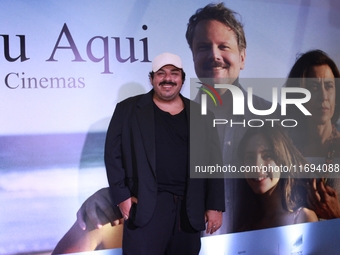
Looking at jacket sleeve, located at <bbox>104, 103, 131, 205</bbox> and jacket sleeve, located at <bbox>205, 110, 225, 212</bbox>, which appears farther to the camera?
jacket sleeve, located at <bbox>205, 110, 225, 212</bbox>

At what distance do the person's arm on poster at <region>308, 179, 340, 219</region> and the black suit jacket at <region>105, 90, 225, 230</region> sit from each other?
1.27 meters

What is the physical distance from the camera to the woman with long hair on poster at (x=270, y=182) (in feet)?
10.8

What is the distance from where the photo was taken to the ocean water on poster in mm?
2617

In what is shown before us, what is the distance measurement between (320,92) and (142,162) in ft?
6.25

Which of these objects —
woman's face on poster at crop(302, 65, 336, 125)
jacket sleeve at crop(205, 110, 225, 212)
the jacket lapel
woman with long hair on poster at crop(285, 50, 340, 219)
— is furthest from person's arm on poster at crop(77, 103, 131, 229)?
woman's face on poster at crop(302, 65, 336, 125)

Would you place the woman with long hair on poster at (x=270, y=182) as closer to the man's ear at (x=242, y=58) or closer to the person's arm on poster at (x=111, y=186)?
the man's ear at (x=242, y=58)

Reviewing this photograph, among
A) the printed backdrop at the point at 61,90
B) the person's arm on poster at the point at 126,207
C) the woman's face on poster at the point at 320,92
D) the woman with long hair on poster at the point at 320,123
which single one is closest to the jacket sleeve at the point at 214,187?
the person's arm on poster at the point at 126,207

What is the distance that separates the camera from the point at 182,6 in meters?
3.08

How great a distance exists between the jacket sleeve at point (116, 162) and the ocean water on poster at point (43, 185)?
0.26 metres

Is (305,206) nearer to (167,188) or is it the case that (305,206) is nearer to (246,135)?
(246,135)

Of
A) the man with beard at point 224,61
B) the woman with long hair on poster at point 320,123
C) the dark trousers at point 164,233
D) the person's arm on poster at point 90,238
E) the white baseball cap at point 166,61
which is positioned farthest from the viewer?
the woman with long hair on poster at point 320,123

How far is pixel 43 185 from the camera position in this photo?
268 cm

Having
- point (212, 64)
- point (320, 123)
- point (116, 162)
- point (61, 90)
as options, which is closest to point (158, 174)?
point (116, 162)

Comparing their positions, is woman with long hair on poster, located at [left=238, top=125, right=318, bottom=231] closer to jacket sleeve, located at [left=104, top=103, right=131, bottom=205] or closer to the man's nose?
the man's nose
